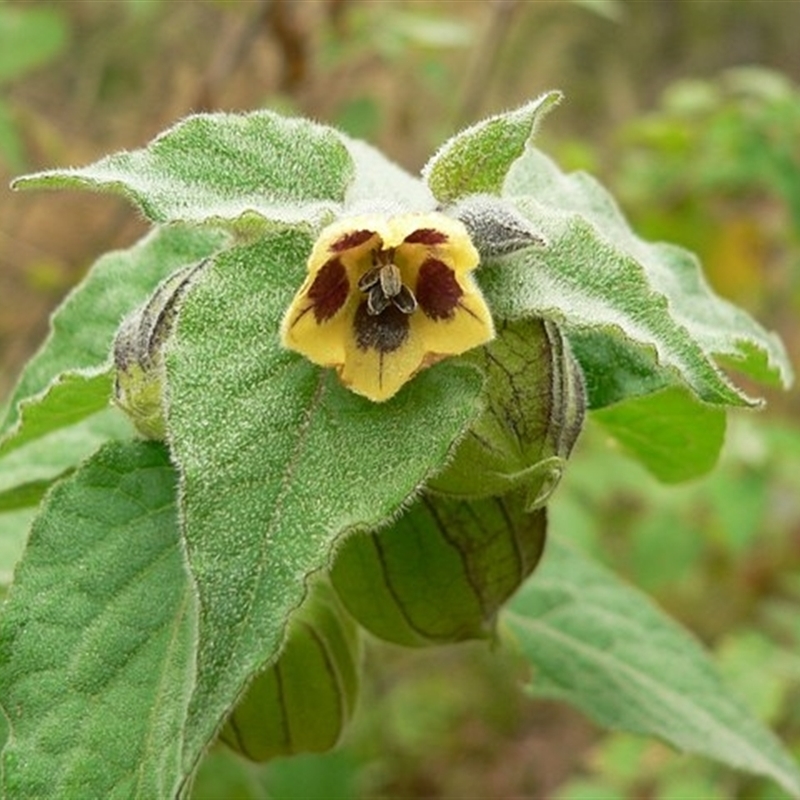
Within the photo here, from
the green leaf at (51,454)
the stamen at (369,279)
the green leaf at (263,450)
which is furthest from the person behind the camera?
the green leaf at (51,454)

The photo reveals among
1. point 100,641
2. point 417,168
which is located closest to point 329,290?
point 100,641

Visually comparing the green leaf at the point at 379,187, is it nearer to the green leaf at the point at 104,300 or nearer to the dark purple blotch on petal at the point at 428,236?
the dark purple blotch on petal at the point at 428,236

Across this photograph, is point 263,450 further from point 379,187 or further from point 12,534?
point 12,534

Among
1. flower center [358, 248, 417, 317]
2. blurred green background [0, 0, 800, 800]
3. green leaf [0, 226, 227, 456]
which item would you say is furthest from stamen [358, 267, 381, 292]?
blurred green background [0, 0, 800, 800]

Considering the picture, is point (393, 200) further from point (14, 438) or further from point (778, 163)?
point (778, 163)

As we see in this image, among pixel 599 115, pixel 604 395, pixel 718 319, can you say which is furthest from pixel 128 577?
pixel 599 115

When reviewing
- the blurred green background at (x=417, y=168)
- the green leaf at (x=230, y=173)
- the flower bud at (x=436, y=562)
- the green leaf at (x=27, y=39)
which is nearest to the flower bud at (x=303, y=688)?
the flower bud at (x=436, y=562)
